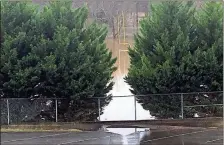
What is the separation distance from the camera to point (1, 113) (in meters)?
11.0

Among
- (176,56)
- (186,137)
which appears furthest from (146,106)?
(186,137)

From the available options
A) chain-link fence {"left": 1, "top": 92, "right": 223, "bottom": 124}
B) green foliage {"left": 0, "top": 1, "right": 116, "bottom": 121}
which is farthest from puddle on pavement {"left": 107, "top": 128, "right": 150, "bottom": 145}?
green foliage {"left": 0, "top": 1, "right": 116, "bottom": 121}

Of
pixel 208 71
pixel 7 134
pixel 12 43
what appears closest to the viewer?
pixel 7 134

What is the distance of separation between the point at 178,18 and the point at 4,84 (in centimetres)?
491

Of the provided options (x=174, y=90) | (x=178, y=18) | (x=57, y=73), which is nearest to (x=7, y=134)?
(x=57, y=73)

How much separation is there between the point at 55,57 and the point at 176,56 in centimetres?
318

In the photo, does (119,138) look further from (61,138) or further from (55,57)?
(55,57)

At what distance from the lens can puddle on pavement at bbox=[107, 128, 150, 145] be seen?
826 centimetres

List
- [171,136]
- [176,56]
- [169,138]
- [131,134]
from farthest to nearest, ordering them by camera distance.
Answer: [176,56] < [131,134] < [171,136] < [169,138]

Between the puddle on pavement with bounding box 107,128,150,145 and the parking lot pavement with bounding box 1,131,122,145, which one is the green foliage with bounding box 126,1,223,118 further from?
the parking lot pavement with bounding box 1,131,122,145

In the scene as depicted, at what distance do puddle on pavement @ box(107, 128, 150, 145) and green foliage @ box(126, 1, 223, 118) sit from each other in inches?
76.1

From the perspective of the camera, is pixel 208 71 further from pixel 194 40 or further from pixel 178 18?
pixel 178 18

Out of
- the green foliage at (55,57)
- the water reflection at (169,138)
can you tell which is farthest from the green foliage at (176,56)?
the water reflection at (169,138)

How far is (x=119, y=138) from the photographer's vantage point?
862cm
